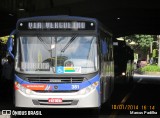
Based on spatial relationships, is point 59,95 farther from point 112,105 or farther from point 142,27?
point 142,27

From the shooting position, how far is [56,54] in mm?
14062

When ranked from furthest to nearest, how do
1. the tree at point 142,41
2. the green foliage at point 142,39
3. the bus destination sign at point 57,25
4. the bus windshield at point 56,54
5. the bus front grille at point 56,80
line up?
the green foliage at point 142,39 < the tree at point 142,41 < the bus destination sign at point 57,25 < the bus windshield at point 56,54 < the bus front grille at point 56,80

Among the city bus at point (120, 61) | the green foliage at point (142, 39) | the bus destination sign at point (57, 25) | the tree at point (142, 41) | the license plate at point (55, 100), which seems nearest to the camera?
the license plate at point (55, 100)

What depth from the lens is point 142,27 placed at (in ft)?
162

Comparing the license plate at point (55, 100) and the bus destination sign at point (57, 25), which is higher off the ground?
the bus destination sign at point (57, 25)

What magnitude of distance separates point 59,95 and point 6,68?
7.38 meters

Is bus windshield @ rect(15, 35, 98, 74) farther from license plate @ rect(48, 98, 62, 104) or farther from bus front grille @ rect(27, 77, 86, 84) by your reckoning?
license plate @ rect(48, 98, 62, 104)

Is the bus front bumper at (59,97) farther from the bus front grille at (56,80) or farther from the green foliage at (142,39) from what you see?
the green foliage at (142,39)

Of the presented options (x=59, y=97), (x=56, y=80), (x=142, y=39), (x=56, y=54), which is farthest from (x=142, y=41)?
(x=59, y=97)

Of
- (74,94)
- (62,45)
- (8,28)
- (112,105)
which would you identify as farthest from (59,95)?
A: (8,28)

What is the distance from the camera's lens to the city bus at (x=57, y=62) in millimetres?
13695

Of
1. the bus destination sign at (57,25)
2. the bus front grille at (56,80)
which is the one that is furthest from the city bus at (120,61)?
the bus front grille at (56,80)

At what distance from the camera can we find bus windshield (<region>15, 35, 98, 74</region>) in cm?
1389

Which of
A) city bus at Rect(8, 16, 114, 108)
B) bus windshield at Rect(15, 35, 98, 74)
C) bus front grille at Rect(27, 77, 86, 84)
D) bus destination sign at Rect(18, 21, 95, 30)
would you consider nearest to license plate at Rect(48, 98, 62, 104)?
city bus at Rect(8, 16, 114, 108)
